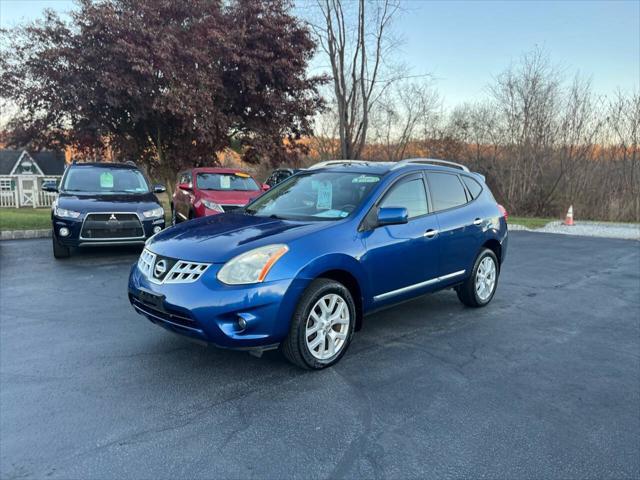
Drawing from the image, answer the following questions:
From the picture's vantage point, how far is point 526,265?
9281 mm

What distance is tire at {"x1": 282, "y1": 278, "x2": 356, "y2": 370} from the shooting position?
3680 mm

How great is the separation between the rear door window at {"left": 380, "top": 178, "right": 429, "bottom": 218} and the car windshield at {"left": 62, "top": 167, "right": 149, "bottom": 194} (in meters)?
6.52

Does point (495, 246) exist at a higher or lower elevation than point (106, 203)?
lower

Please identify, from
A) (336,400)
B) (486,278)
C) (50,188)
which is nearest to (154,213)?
(50,188)

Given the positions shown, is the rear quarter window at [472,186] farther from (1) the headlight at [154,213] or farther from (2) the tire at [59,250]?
(2) the tire at [59,250]

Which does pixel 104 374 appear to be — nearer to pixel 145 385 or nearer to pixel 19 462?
pixel 145 385

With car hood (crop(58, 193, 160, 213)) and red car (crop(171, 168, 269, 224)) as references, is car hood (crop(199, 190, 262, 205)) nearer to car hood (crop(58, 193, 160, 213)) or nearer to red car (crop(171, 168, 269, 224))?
red car (crop(171, 168, 269, 224))

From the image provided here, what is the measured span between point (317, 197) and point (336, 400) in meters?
2.16

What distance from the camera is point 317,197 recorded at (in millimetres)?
4824

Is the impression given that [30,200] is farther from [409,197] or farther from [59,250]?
[409,197]

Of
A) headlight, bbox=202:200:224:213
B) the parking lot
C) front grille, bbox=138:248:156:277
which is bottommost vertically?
the parking lot

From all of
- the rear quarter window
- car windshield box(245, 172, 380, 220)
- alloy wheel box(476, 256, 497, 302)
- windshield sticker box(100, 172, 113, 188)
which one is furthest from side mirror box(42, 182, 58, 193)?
alloy wheel box(476, 256, 497, 302)

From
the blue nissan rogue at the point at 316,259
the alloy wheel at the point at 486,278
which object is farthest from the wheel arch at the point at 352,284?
the alloy wheel at the point at 486,278

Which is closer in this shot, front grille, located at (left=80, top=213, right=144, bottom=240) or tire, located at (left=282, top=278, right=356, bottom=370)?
tire, located at (left=282, top=278, right=356, bottom=370)
